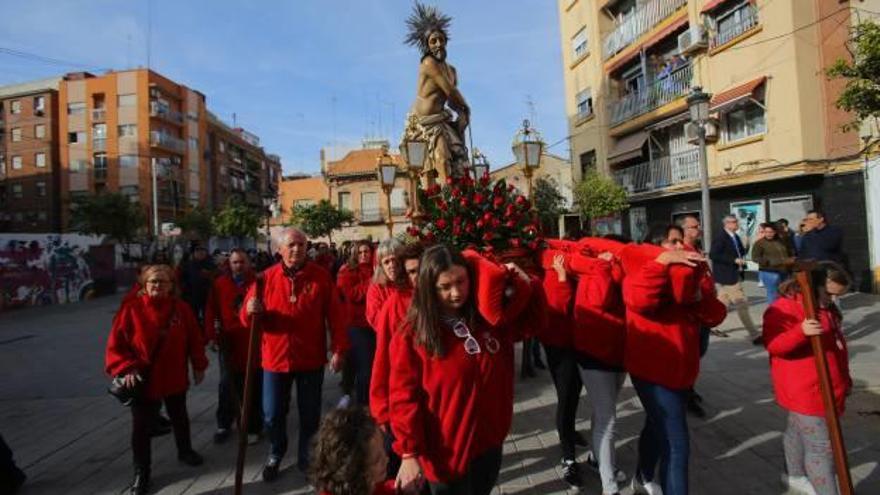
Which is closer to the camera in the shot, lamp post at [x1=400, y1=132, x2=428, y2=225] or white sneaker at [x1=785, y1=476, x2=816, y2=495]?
white sneaker at [x1=785, y1=476, x2=816, y2=495]

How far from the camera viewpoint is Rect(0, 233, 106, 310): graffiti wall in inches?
680

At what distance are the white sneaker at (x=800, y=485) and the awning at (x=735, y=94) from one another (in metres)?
13.2

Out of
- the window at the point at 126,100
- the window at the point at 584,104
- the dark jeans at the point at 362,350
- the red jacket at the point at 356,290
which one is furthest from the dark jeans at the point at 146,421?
the window at the point at 126,100

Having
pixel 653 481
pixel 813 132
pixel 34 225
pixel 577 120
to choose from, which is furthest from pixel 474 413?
pixel 34 225

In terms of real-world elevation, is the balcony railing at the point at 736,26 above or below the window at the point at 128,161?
below

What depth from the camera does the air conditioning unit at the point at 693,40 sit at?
1739cm

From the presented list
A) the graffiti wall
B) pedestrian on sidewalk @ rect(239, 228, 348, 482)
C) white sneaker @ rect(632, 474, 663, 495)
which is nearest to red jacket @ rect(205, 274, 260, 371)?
pedestrian on sidewalk @ rect(239, 228, 348, 482)

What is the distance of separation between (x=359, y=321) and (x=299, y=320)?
1.19 m

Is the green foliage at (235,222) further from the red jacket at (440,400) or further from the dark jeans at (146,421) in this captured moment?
the red jacket at (440,400)

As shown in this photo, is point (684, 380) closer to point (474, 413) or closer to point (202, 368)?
point (474, 413)

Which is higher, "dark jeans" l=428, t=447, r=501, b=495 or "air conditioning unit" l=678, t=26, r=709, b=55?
"air conditioning unit" l=678, t=26, r=709, b=55

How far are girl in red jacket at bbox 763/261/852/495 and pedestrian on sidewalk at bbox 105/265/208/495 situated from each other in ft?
13.3

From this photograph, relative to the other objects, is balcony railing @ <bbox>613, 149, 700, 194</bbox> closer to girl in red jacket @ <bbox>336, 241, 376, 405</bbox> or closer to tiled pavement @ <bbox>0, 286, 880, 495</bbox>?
tiled pavement @ <bbox>0, 286, 880, 495</bbox>

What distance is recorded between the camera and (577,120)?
85.8 feet
